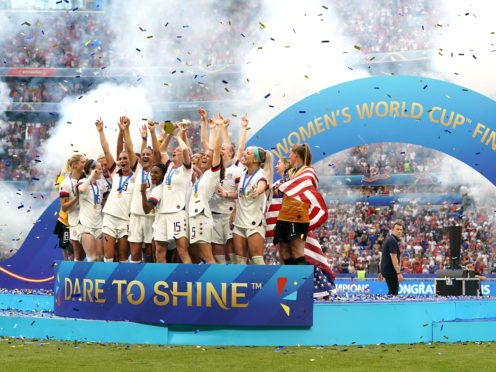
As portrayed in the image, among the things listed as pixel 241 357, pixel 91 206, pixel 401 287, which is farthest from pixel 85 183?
pixel 401 287

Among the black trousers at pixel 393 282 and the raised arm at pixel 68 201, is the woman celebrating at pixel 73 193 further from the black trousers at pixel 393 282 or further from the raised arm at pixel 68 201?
the black trousers at pixel 393 282

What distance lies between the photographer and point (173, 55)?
36500mm

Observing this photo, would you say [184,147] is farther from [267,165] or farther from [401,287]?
[401,287]

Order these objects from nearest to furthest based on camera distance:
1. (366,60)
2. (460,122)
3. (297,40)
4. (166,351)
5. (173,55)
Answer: (166,351) < (460,122) < (297,40) < (366,60) < (173,55)

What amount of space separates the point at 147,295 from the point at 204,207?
1188 millimetres

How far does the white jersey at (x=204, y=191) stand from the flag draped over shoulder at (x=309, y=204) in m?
0.78

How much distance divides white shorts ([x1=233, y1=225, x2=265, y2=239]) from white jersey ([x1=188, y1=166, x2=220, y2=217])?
0.36 meters

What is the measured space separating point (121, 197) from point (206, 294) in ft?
6.91

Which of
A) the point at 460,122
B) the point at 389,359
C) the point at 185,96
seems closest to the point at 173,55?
the point at 185,96

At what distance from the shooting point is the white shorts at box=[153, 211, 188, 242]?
12.0m

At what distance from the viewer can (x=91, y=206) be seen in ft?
44.1

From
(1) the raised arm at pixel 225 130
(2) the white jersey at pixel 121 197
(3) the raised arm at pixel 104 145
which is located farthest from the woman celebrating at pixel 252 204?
(3) the raised arm at pixel 104 145

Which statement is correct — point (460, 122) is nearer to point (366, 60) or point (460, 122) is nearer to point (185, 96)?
point (366, 60)

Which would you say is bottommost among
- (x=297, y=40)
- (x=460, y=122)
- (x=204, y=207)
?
(x=204, y=207)
